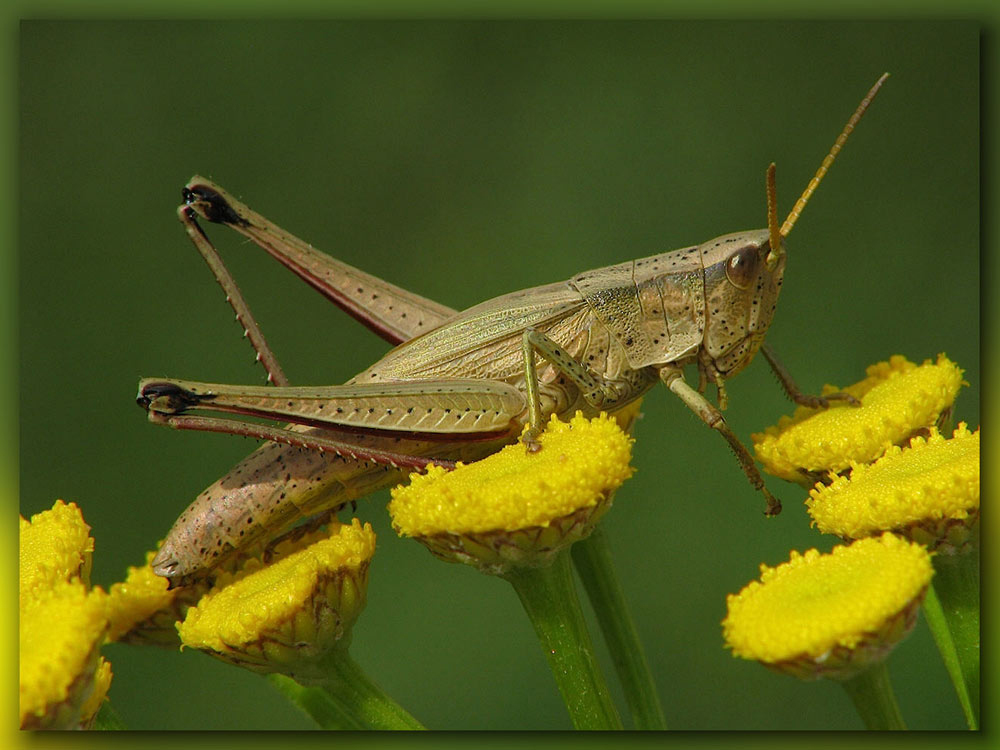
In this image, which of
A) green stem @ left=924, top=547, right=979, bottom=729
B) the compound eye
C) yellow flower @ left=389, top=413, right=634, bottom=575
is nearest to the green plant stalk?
yellow flower @ left=389, top=413, right=634, bottom=575

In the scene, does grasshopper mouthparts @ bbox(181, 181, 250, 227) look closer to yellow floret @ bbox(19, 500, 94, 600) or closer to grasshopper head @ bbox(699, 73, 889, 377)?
yellow floret @ bbox(19, 500, 94, 600)

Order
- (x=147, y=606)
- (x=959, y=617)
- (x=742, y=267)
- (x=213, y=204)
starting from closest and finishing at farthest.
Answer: (x=959, y=617) → (x=147, y=606) → (x=742, y=267) → (x=213, y=204)

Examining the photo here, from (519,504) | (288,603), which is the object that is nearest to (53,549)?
(288,603)

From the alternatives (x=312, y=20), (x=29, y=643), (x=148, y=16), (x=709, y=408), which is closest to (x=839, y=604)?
(x=709, y=408)

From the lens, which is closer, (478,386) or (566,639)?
(566,639)

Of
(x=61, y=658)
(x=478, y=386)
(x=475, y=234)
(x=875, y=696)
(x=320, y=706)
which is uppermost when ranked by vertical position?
(x=475, y=234)

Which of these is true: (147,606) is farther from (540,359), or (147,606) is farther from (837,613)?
(837,613)
